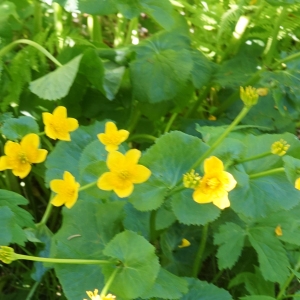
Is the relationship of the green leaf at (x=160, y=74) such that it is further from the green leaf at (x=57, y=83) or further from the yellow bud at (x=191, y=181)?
the yellow bud at (x=191, y=181)

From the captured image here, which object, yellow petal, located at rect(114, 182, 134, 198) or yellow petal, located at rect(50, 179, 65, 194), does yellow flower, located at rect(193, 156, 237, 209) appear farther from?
yellow petal, located at rect(50, 179, 65, 194)

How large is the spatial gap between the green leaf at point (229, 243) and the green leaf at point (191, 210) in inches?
7.0

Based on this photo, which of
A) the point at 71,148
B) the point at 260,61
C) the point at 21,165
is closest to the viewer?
the point at 21,165

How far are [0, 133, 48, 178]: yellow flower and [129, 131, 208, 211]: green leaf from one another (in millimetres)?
206

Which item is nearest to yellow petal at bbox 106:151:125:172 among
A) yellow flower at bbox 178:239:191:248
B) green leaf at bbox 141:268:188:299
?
green leaf at bbox 141:268:188:299

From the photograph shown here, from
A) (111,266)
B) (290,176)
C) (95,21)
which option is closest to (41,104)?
(95,21)

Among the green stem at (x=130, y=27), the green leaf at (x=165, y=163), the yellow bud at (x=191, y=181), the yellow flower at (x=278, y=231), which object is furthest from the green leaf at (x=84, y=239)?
the green stem at (x=130, y=27)

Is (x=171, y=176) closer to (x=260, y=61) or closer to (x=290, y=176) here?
(x=290, y=176)

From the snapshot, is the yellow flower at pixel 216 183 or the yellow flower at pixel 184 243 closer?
the yellow flower at pixel 216 183

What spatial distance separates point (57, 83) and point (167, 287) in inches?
19.9

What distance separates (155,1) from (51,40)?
12.0 inches

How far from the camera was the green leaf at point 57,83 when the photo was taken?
2.97 feet

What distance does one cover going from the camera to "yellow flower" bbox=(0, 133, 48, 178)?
0.78 m

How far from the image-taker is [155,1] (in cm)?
105
